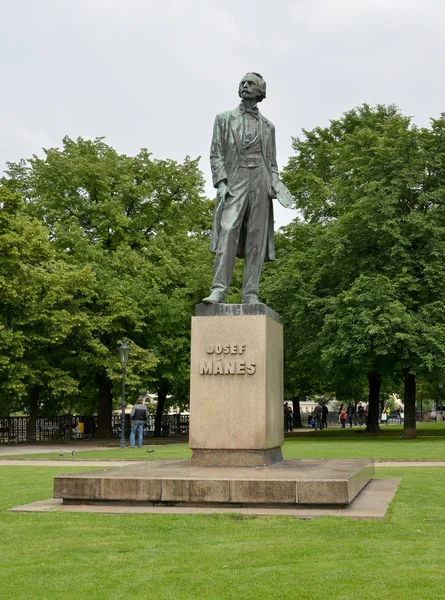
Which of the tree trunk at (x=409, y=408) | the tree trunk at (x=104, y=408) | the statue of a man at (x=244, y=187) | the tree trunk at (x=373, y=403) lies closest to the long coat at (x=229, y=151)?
the statue of a man at (x=244, y=187)

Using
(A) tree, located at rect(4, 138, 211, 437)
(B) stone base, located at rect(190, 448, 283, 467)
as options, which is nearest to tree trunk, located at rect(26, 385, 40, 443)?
(A) tree, located at rect(4, 138, 211, 437)

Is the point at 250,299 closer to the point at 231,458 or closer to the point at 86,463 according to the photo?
the point at 231,458

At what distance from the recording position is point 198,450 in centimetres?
1184

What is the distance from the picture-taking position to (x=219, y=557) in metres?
6.86

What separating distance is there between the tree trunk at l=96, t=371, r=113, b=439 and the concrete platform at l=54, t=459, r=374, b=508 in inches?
1205

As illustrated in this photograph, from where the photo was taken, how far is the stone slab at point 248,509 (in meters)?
9.05

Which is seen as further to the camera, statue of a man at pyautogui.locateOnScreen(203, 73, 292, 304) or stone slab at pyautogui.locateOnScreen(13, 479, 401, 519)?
statue of a man at pyautogui.locateOnScreen(203, 73, 292, 304)

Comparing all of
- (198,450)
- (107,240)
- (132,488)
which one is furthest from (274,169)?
(107,240)

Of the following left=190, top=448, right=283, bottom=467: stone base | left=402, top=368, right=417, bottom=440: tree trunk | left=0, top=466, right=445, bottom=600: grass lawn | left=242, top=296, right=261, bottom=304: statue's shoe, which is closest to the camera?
left=0, top=466, right=445, bottom=600: grass lawn

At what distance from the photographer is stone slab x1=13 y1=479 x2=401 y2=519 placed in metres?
9.05

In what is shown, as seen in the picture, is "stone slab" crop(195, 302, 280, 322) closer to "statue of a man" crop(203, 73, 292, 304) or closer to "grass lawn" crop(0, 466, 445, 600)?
"statue of a man" crop(203, 73, 292, 304)

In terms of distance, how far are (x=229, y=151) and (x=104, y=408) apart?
30.6 meters

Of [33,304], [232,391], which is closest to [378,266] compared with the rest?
[33,304]

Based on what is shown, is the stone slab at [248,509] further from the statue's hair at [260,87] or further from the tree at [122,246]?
the tree at [122,246]
